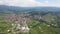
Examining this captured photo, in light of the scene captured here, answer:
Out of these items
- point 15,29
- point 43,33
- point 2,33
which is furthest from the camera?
point 15,29

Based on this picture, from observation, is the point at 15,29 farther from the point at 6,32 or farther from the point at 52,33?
the point at 52,33

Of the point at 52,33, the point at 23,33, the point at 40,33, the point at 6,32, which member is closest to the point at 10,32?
the point at 6,32

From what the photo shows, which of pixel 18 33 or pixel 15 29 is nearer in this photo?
pixel 18 33

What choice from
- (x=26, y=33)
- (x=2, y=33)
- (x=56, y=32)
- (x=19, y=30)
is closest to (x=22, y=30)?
(x=19, y=30)

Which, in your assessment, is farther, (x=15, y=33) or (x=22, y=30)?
(x=22, y=30)

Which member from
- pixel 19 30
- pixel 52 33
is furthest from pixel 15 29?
pixel 52 33

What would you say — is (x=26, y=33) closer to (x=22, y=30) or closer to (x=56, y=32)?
(x=22, y=30)

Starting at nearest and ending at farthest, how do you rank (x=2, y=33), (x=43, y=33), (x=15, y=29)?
(x=2, y=33) < (x=43, y=33) < (x=15, y=29)
